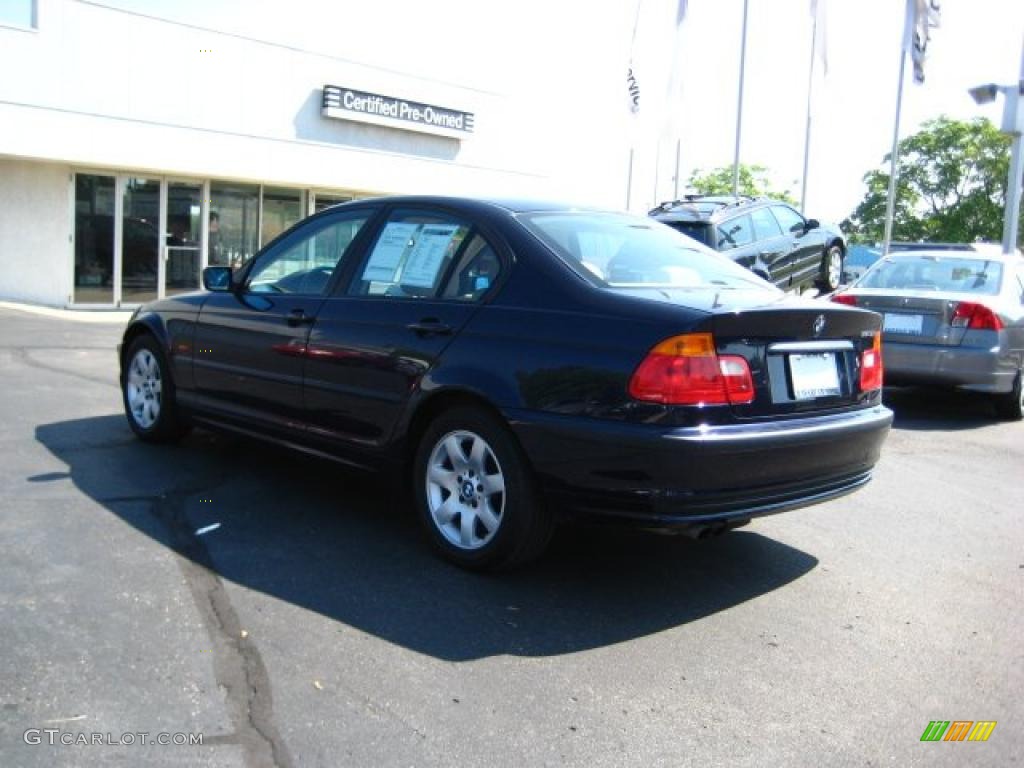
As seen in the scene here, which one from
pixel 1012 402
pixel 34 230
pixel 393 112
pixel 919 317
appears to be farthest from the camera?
pixel 393 112

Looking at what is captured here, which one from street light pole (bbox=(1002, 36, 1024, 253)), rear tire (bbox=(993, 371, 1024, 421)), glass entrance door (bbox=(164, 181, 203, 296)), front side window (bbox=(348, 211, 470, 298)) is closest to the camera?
front side window (bbox=(348, 211, 470, 298))

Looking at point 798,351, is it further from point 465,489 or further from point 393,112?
point 393,112

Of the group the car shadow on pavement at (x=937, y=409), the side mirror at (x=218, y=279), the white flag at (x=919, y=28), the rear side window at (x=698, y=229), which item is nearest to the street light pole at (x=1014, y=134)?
the white flag at (x=919, y=28)

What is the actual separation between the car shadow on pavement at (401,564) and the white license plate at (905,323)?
458cm

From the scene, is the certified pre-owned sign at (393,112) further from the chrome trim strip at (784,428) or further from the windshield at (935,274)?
the chrome trim strip at (784,428)

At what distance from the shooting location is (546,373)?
4027 mm

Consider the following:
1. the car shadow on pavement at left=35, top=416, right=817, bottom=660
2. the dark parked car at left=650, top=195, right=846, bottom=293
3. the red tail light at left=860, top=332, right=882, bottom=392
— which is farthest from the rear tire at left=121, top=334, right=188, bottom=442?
the dark parked car at left=650, top=195, right=846, bottom=293

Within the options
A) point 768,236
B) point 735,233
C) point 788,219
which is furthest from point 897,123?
point 735,233

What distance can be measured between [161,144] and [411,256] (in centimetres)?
1493

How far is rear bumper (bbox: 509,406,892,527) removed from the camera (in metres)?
3.76

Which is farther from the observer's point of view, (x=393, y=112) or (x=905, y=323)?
A: (x=393, y=112)

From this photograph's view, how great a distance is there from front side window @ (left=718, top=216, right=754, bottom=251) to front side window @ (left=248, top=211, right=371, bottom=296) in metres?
6.85

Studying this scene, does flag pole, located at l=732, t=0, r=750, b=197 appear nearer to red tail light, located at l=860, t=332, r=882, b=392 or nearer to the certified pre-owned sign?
the certified pre-owned sign

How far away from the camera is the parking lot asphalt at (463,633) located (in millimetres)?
2984
